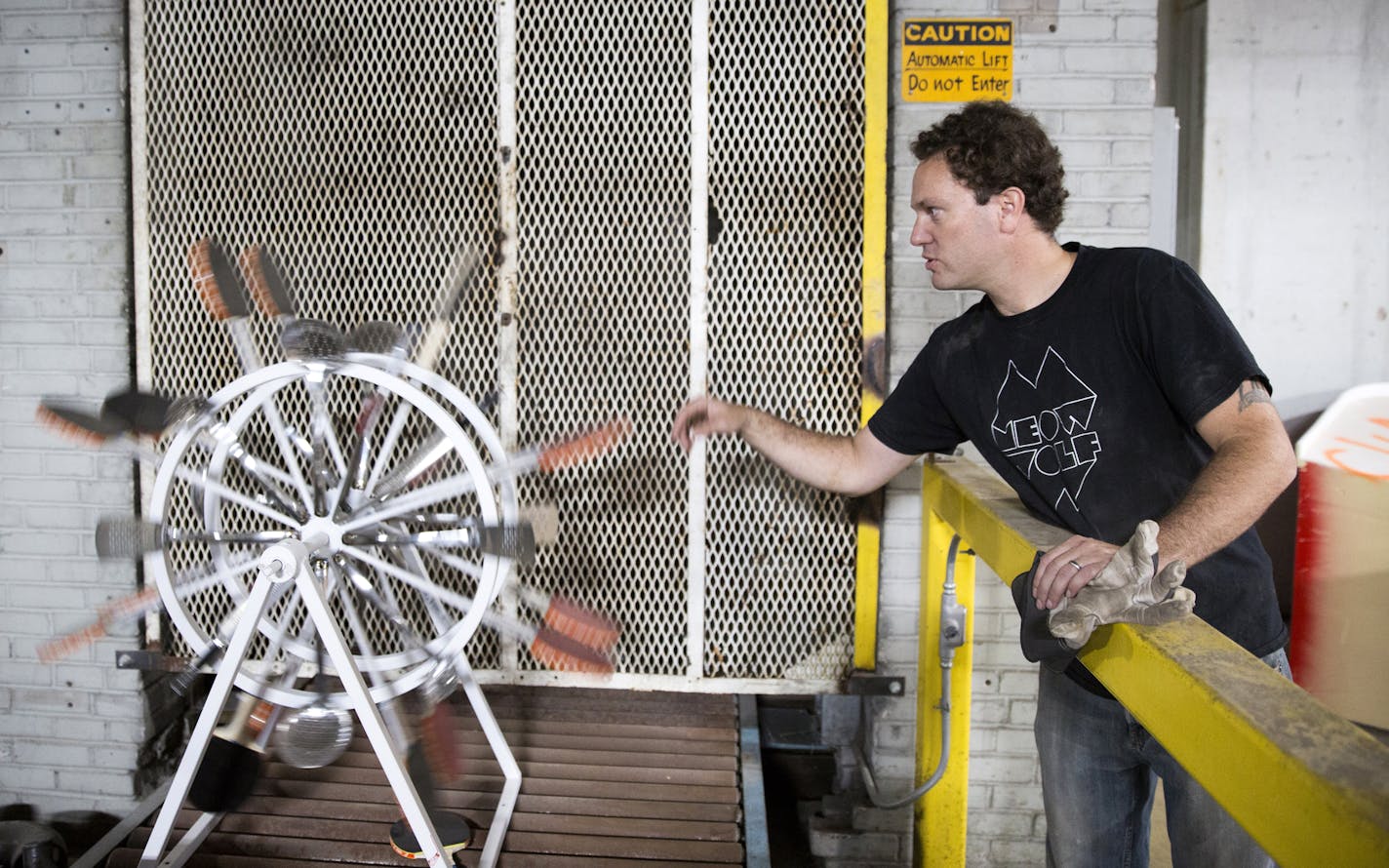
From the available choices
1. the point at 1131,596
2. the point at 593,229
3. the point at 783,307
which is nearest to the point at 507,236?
the point at 593,229

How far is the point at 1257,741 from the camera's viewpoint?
2.65ft

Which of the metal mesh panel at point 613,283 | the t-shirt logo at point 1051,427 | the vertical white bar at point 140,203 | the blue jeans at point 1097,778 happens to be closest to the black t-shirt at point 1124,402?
the t-shirt logo at point 1051,427

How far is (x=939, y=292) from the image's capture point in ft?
8.71

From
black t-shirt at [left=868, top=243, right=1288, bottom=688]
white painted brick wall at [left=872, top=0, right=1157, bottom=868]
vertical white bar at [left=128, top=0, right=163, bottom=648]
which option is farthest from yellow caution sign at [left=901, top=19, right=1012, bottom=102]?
vertical white bar at [left=128, top=0, right=163, bottom=648]

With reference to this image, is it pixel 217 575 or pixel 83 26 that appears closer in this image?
pixel 217 575

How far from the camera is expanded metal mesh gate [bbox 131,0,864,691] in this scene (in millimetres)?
2699

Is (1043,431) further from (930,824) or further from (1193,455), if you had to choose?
(930,824)

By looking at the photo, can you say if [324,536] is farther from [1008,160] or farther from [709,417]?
[1008,160]

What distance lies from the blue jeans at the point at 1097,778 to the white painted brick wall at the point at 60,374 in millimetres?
2781

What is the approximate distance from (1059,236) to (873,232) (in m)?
0.54

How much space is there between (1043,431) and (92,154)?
2936 millimetres

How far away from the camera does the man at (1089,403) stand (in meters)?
1.54

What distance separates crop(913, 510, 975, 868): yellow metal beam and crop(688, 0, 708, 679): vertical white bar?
0.75 metres

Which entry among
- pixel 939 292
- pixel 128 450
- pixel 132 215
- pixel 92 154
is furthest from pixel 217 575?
pixel 939 292
